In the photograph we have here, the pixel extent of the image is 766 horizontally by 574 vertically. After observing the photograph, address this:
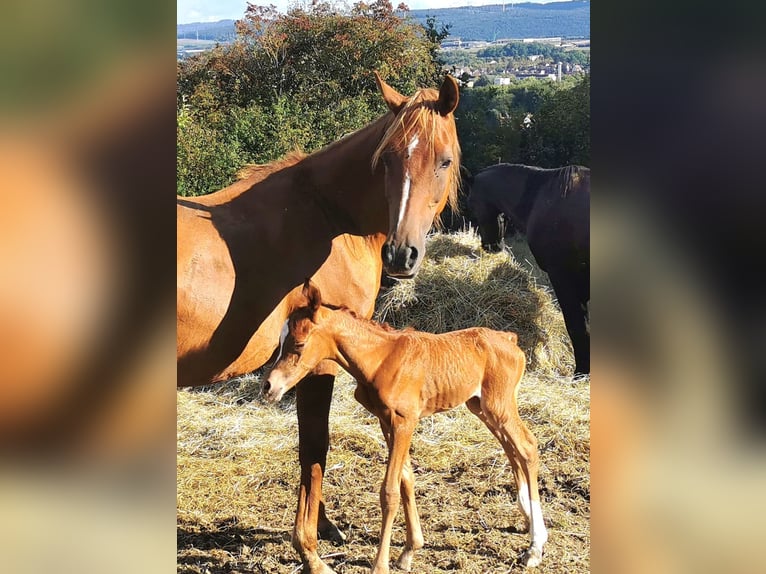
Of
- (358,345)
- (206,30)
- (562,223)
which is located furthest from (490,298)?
(206,30)

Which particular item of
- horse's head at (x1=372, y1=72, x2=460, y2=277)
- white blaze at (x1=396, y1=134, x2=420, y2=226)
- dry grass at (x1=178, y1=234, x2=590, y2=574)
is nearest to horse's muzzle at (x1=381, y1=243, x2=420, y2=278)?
horse's head at (x1=372, y1=72, x2=460, y2=277)

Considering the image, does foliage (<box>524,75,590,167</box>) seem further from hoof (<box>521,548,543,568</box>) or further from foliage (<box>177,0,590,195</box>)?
hoof (<box>521,548,543,568</box>)

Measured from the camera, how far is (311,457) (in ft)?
10.3

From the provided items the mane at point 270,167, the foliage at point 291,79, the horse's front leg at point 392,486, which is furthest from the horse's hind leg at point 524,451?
the foliage at point 291,79

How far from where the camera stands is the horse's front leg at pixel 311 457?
3.04 metres

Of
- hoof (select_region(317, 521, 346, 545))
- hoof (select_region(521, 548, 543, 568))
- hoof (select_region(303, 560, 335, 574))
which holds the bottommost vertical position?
hoof (select_region(317, 521, 346, 545))

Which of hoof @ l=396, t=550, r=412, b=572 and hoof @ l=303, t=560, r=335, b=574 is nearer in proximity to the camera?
hoof @ l=396, t=550, r=412, b=572

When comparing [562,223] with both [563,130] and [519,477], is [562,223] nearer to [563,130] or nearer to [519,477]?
[563,130]

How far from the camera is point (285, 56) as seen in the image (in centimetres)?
382

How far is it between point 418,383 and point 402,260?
0.60m

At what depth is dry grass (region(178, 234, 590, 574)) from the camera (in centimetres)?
314

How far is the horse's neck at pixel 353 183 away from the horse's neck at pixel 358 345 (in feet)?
1.37

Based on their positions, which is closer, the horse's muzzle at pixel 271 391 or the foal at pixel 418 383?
the horse's muzzle at pixel 271 391

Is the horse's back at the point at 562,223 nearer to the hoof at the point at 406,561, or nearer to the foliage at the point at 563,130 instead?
the foliage at the point at 563,130
